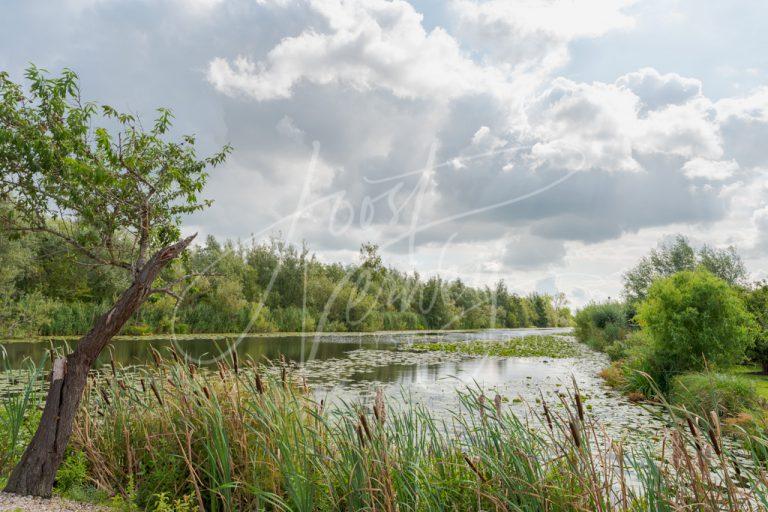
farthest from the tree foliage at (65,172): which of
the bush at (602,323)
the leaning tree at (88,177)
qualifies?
the bush at (602,323)

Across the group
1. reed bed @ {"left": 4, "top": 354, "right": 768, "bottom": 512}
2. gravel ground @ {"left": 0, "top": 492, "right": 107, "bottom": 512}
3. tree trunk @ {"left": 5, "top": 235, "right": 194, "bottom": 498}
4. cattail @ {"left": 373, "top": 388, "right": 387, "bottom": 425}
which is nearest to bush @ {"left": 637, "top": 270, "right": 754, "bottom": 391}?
reed bed @ {"left": 4, "top": 354, "right": 768, "bottom": 512}

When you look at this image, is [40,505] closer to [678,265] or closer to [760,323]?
[760,323]

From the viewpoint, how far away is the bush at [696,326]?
1149cm

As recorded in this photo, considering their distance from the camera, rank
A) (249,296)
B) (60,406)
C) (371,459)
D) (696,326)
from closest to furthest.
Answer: (371,459), (60,406), (696,326), (249,296)

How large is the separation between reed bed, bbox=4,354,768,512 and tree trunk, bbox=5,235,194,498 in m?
0.44

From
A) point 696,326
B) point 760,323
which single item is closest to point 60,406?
point 696,326

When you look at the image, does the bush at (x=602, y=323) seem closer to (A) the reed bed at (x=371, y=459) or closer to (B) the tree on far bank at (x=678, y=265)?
(B) the tree on far bank at (x=678, y=265)

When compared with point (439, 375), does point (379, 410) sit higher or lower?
higher

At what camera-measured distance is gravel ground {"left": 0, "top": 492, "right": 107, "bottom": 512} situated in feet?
11.8

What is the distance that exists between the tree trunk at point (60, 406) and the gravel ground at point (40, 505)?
0.39ft

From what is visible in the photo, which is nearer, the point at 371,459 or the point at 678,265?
the point at 371,459

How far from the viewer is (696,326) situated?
11.7m

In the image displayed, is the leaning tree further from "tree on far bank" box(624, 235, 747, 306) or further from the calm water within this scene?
"tree on far bank" box(624, 235, 747, 306)

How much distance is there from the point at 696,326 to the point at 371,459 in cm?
1181
